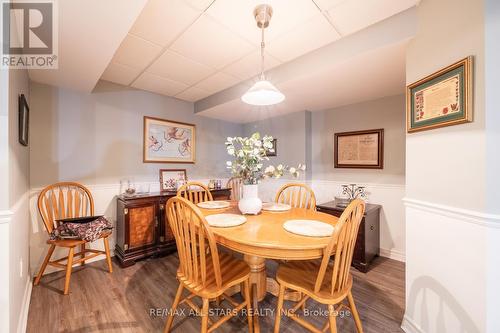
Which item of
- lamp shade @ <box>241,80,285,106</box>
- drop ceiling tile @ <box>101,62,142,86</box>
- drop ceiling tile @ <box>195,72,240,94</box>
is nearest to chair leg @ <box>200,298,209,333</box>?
lamp shade @ <box>241,80,285,106</box>

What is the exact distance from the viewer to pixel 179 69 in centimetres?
239

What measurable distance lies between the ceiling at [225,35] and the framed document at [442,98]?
0.48 meters

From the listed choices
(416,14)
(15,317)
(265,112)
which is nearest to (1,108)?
(15,317)

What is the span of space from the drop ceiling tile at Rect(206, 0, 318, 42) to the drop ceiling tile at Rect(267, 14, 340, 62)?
0.08 meters

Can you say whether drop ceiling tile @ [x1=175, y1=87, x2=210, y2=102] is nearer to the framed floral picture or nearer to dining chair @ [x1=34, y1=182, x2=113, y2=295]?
the framed floral picture

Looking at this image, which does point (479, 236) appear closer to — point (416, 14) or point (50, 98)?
point (416, 14)

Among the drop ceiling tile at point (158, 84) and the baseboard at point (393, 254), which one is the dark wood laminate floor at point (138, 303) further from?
the drop ceiling tile at point (158, 84)

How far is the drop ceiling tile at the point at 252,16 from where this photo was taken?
1446 mm

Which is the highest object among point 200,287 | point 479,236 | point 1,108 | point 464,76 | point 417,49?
point 417,49

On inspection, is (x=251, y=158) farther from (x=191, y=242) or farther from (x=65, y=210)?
(x=65, y=210)

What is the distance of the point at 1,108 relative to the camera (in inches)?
41.5

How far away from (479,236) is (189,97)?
346 centimetres

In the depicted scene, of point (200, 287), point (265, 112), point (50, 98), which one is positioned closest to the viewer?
point (200, 287)

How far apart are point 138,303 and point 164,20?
239cm
